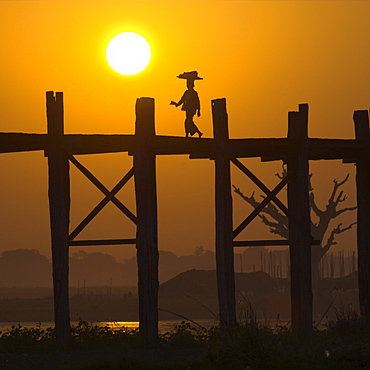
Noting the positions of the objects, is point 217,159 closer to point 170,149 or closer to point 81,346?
point 170,149

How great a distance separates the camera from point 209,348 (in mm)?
13062

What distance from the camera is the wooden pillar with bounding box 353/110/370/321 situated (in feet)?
54.9

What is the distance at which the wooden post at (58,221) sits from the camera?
14938 mm

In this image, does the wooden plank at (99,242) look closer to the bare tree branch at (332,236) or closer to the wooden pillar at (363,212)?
the wooden pillar at (363,212)

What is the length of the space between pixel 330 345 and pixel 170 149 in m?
4.38

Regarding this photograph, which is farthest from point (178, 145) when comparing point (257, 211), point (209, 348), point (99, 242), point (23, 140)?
point (209, 348)

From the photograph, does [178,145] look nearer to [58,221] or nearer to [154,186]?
[154,186]

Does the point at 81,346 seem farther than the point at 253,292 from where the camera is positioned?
No

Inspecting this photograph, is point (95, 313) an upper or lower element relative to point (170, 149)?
lower

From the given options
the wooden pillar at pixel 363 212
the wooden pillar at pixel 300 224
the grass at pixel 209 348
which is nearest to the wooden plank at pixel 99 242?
Answer: the grass at pixel 209 348

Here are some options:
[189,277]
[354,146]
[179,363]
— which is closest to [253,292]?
[189,277]

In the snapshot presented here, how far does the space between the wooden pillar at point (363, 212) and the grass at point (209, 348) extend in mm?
955

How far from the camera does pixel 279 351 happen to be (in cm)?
1263

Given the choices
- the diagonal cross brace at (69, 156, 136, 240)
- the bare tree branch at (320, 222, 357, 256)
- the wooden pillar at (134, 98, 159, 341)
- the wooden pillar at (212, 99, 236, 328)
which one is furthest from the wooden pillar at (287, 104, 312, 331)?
the bare tree branch at (320, 222, 357, 256)
